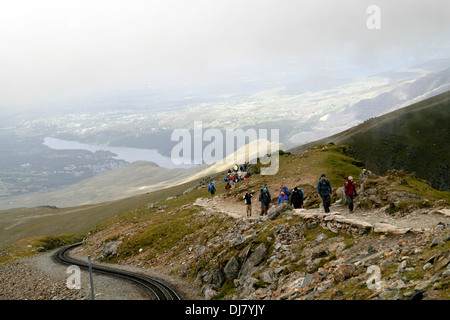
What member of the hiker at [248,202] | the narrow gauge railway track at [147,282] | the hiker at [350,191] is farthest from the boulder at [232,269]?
the hiker at [248,202]

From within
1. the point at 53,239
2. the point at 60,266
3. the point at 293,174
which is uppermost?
the point at 293,174

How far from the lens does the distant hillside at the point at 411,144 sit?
102812 mm

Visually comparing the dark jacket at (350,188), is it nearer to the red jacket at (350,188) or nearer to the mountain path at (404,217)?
the red jacket at (350,188)

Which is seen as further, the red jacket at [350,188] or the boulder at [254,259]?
the red jacket at [350,188]

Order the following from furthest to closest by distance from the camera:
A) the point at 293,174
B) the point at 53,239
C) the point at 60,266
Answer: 1. the point at 53,239
2. the point at 293,174
3. the point at 60,266

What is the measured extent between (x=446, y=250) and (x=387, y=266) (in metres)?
2.53

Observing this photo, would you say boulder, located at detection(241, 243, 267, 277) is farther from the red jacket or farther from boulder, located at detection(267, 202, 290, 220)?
the red jacket

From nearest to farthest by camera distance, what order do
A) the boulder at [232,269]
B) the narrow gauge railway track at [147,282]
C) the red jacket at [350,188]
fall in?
the red jacket at [350,188]
the boulder at [232,269]
the narrow gauge railway track at [147,282]

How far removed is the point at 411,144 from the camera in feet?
386

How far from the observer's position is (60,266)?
1869 inches

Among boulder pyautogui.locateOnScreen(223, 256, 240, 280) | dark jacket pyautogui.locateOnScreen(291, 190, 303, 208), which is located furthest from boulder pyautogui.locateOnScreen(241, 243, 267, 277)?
dark jacket pyautogui.locateOnScreen(291, 190, 303, 208)

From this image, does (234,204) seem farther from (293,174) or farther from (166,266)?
(166,266)

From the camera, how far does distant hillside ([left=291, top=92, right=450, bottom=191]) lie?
4048 inches
